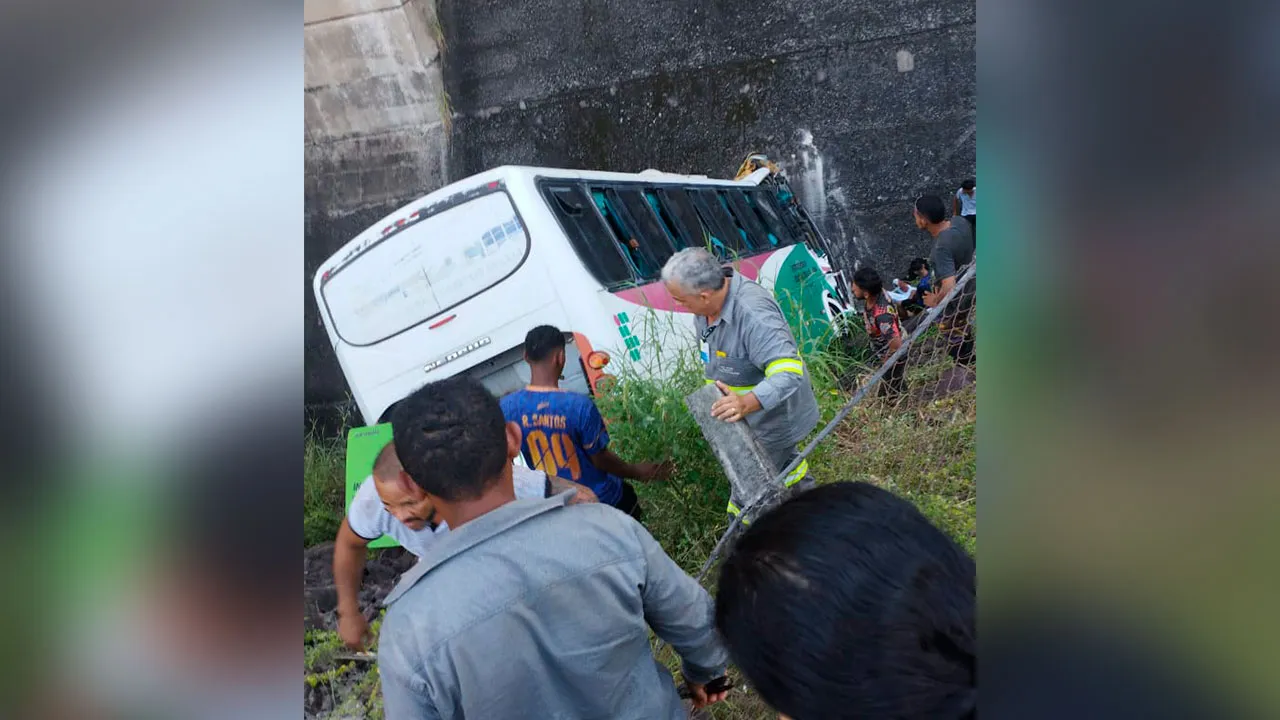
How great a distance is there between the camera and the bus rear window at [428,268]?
214 inches

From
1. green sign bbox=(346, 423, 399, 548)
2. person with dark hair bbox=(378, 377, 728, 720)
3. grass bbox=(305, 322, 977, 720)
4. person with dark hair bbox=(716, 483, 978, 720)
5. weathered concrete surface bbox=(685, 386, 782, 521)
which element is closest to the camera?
person with dark hair bbox=(716, 483, 978, 720)

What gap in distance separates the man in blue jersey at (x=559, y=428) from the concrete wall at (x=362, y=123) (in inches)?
239

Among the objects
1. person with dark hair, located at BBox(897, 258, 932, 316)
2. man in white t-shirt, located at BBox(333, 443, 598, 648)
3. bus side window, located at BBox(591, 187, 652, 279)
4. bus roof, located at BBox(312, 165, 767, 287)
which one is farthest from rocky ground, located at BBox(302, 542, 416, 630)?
person with dark hair, located at BBox(897, 258, 932, 316)

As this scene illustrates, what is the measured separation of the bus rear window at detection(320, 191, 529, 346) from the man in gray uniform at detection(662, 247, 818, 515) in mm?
2246

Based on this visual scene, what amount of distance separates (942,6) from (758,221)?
302 centimetres

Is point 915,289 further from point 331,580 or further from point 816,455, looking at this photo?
point 331,580

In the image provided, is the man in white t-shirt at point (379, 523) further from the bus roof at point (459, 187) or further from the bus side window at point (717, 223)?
the bus side window at point (717, 223)

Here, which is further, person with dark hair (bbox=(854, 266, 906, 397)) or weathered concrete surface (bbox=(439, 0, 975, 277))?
weathered concrete surface (bbox=(439, 0, 975, 277))

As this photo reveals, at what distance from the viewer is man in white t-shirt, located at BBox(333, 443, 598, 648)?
2148 millimetres

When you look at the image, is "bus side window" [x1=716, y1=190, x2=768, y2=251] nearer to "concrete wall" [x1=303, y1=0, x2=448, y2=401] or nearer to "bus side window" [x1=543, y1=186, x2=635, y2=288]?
"bus side window" [x1=543, y1=186, x2=635, y2=288]
